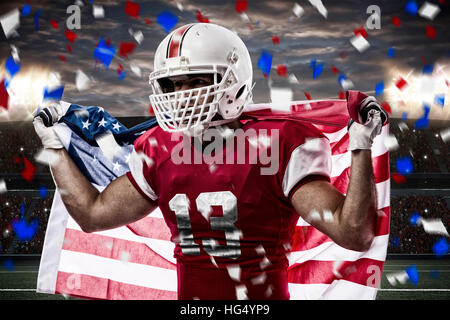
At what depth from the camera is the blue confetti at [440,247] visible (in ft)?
28.4

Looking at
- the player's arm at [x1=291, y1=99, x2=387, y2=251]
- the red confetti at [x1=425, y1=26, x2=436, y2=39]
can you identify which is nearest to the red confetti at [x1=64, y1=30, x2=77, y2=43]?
the red confetti at [x1=425, y1=26, x2=436, y2=39]

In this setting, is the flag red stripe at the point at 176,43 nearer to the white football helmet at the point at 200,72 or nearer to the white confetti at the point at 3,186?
the white football helmet at the point at 200,72

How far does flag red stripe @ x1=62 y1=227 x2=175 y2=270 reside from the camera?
7.61 feet

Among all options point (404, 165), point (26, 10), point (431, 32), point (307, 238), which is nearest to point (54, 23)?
point (26, 10)

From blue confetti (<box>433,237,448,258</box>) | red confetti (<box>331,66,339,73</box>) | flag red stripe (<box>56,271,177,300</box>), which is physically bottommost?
flag red stripe (<box>56,271,177,300</box>)

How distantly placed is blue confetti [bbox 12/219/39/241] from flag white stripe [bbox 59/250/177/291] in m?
8.06

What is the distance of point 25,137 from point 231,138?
12.9 metres

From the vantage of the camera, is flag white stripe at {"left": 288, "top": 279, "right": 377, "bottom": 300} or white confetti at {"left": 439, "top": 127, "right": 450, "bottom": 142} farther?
white confetti at {"left": 439, "top": 127, "right": 450, "bottom": 142}

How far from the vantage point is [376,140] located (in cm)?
191

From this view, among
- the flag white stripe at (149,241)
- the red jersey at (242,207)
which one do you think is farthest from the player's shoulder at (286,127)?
the flag white stripe at (149,241)

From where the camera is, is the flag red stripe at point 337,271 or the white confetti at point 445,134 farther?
the white confetti at point 445,134

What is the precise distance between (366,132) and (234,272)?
568 mm

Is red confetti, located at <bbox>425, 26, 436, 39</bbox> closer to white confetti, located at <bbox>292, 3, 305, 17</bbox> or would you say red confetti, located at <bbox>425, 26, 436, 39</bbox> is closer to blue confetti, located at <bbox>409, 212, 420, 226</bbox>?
white confetti, located at <bbox>292, 3, 305, 17</bbox>

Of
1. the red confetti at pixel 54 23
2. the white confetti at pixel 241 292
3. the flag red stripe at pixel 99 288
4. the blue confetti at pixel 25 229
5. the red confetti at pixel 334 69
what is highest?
the red confetti at pixel 54 23
